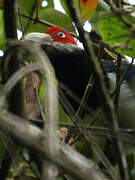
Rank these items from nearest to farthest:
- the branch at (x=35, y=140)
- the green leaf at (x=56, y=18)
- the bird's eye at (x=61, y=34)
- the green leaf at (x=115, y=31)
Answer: the branch at (x=35, y=140) < the green leaf at (x=115, y=31) < the green leaf at (x=56, y=18) < the bird's eye at (x=61, y=34)

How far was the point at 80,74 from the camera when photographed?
2.23 metres

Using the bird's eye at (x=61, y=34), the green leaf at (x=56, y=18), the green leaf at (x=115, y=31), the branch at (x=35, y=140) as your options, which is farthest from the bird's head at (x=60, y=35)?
the branch at (x=35, y=140)

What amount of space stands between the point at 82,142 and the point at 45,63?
133cm

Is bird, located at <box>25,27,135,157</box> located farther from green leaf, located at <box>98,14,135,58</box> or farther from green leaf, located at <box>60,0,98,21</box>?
green leaf, located at <box>98,14,135,58</box>

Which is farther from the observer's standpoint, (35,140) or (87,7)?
(87,7)

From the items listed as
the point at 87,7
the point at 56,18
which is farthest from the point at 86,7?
the point at 56,18

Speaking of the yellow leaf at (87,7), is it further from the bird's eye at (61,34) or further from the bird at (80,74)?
the bird's eye at (61,34)

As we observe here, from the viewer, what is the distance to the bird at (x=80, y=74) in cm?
206

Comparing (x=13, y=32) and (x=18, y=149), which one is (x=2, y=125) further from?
(x=13, y=32)

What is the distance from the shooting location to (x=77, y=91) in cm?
221

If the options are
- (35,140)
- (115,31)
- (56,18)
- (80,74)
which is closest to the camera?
(35,140)

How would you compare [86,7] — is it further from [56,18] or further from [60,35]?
[60,35]

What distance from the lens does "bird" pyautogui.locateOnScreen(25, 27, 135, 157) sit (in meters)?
2.06

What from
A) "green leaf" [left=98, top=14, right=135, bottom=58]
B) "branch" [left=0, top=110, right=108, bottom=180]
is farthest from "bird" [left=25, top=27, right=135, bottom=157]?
"branch" [left=0, top=110, right=108, bottom=180]
